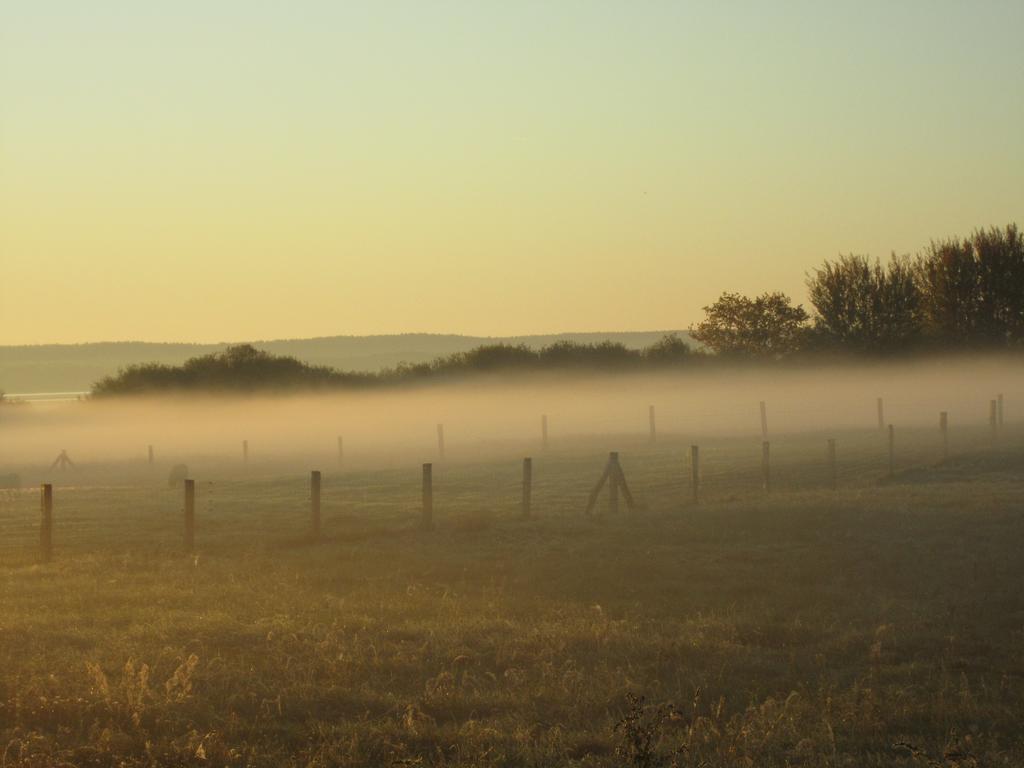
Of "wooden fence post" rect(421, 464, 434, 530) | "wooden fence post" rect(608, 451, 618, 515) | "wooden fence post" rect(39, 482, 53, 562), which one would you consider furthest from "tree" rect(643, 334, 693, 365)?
"wooden fence post" rect(39, 482, 53, 562)

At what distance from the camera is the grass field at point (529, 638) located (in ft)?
35.1

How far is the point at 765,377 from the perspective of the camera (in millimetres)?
94625

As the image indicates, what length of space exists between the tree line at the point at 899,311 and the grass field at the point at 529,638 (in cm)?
6350

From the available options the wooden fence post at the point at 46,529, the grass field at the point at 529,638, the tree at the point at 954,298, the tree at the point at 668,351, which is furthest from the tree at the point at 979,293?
the wooden fence post at the point at 46,529

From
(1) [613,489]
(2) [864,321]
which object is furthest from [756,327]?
(1) [613,489]

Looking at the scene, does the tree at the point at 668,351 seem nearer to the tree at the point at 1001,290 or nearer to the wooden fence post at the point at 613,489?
the tree at the point at 1001,290

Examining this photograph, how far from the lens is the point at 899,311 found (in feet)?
310

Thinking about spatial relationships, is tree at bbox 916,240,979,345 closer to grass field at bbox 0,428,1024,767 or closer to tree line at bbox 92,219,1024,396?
tree line at bbox 92,219,1024,396

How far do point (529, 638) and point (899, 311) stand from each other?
276 ft

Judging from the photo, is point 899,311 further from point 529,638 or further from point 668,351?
point 529,638

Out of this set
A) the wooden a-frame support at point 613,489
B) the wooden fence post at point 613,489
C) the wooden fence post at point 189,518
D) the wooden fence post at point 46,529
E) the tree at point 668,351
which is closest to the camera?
the wooden fence post at point 46,529

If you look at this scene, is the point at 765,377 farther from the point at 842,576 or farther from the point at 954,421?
the point at 842,576

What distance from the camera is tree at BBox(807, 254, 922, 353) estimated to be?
93.9 m

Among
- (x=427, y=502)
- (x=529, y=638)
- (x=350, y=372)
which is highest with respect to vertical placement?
(x=350, y=372)
